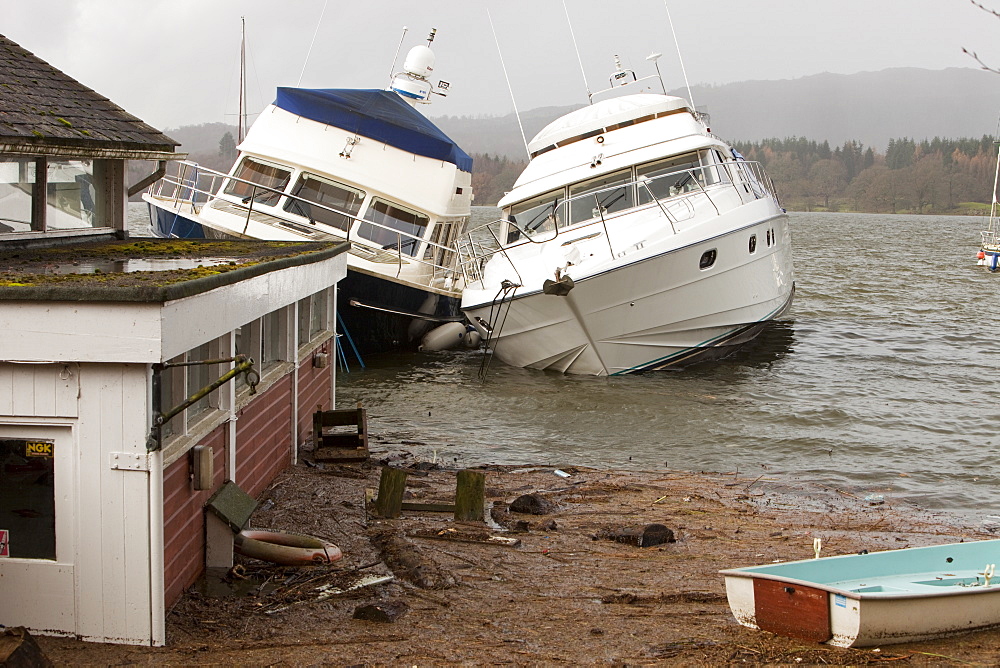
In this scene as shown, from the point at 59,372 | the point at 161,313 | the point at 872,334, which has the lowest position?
the point at 872,334

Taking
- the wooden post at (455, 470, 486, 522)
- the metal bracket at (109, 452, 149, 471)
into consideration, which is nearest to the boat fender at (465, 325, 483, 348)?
the wooden post at (455, 470, 486, 522)

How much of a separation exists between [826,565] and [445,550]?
3070 millimetres

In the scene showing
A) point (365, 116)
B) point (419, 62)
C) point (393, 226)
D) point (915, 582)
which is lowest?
point (915, 582)

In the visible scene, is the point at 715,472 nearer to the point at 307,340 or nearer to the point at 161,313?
the point at 307,340

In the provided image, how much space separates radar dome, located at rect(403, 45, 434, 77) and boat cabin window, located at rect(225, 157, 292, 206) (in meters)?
6.18

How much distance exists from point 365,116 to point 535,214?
14.1ft

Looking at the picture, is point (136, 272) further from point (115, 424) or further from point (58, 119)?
point (58, 119)

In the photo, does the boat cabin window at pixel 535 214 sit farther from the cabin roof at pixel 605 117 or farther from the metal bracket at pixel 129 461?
the metal bracket at pixel 129 461

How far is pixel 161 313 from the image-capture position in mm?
6000

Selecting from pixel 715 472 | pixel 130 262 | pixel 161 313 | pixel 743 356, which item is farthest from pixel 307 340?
pixel 743 356

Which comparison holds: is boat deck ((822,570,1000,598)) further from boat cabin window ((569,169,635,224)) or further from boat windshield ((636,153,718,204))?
boat windshield ((636,153,718,204))

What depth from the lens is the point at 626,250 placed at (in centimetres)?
1748

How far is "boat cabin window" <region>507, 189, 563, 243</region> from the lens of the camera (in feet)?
65.2

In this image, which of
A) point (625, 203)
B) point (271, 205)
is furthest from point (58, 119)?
point (625, 203)
